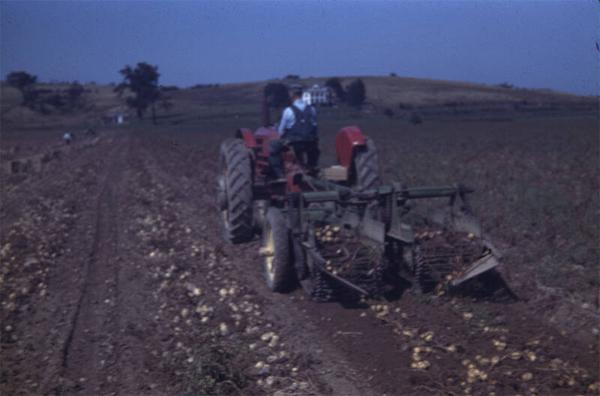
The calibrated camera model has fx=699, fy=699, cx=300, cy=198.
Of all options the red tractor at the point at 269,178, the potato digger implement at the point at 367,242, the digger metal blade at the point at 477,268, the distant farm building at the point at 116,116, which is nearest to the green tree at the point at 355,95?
the distant farm building at the point at 116,116

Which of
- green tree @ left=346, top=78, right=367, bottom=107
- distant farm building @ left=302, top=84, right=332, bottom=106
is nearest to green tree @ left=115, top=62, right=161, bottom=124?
green tree @ left=346, top=78, right=367, bottom=107

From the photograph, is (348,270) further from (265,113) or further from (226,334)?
(265,113)

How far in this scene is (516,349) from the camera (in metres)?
5.93

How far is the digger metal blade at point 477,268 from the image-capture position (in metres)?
6.98

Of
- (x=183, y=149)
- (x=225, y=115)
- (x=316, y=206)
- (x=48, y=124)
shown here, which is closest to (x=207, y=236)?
(x=316, y=206)

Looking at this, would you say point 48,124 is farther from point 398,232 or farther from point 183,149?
point 398,232

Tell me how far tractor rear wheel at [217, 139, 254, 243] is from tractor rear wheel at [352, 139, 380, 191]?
1544mm

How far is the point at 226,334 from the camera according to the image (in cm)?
661

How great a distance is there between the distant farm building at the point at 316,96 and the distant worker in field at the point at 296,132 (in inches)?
6.7

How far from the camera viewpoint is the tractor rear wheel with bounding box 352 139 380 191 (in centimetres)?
966

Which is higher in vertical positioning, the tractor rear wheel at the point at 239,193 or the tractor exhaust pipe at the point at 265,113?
the tractor exhaust pipe at the point at 265,113

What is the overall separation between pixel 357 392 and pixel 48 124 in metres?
51.8

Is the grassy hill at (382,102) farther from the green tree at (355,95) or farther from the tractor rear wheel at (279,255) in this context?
the tractor rear wheel at (279,255)

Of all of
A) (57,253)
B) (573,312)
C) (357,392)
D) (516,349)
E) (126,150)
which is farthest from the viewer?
(126,150)
